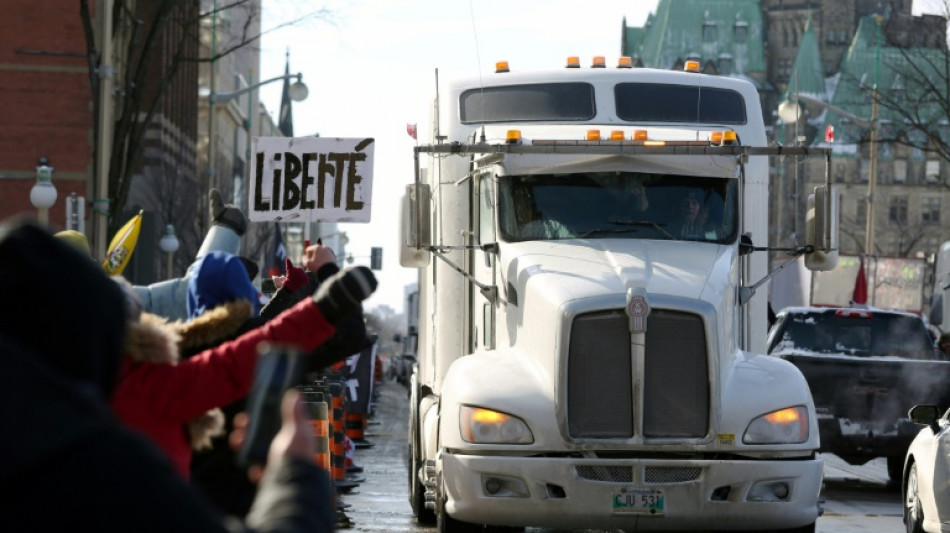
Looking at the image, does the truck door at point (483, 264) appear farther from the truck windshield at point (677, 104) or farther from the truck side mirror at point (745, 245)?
the truck side mirror at point (745, 245)

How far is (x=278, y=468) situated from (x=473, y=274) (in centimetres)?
1001

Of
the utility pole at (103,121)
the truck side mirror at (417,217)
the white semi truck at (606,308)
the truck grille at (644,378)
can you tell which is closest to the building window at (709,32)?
the utility pole at (103,121)

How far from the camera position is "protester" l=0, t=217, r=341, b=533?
2.47 meters

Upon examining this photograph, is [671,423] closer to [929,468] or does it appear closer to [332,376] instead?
[929,468]

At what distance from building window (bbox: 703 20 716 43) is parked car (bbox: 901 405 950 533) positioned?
488 ft

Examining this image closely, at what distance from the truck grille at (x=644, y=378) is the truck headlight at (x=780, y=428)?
0.29 meters

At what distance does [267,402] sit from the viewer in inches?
109

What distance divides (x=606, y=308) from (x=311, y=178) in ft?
17.4

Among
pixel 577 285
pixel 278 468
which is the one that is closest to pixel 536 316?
pixel 577 285

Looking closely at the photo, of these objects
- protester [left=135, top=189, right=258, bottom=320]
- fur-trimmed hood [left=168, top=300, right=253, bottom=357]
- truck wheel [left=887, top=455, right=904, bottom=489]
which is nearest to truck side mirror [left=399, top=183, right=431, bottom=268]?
protester [left=135, top=189, right=258, bottom=320]

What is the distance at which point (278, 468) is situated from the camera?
282 cm

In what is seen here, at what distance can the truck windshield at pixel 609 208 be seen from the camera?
12.3 meters

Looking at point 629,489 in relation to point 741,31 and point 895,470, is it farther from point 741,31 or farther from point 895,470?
point 741,31

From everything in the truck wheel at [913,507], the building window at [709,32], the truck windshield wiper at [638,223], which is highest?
the building window at [709,32]
